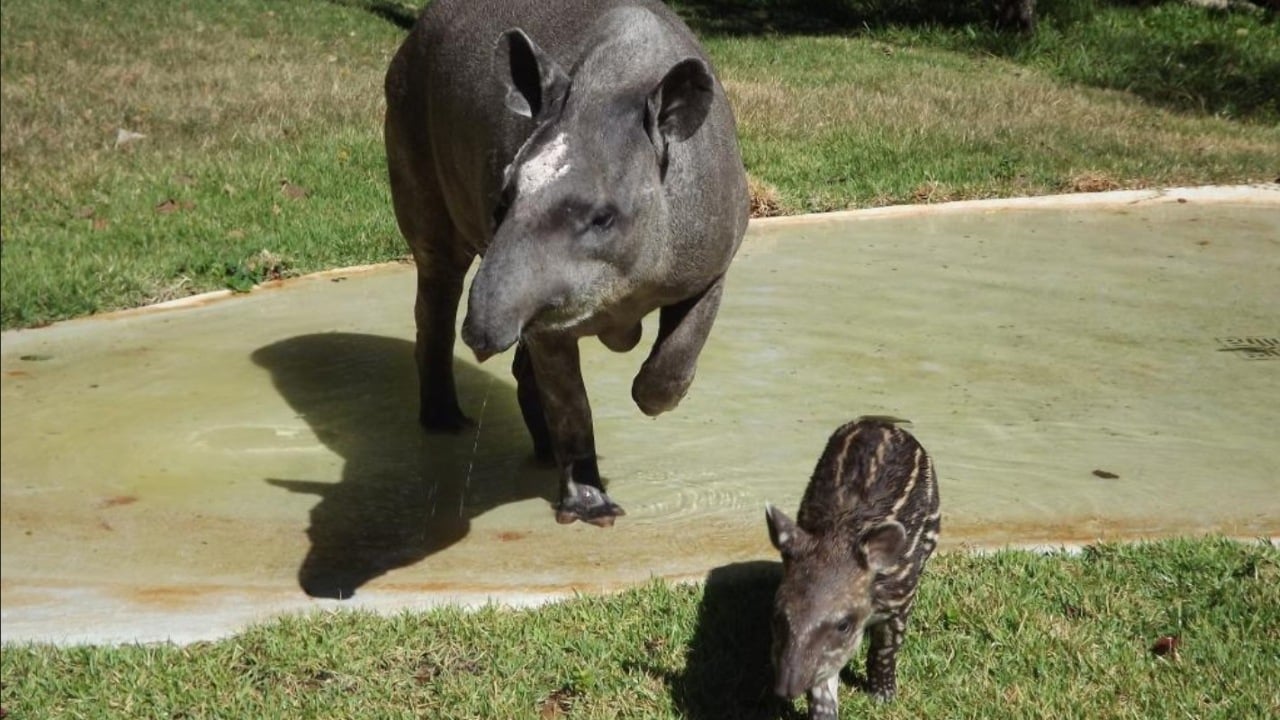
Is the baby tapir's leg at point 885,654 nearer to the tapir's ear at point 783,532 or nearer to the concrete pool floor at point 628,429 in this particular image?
the tapir's ear at point 783,532

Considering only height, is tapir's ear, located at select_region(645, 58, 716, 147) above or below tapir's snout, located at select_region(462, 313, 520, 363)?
above

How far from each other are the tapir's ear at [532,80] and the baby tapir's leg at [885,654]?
194 centimetres

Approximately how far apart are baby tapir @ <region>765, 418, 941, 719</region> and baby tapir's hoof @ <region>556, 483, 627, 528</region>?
1233 millimetres

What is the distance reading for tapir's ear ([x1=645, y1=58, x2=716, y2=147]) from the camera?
16.4ft

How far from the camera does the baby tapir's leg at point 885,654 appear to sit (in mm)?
4605

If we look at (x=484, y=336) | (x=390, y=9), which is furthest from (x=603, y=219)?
(x=390, y=9)

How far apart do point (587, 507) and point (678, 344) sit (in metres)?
0.81

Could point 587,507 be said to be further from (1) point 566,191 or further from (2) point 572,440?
(1) point 566,191

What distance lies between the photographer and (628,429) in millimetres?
7199

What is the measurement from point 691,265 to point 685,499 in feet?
4.04

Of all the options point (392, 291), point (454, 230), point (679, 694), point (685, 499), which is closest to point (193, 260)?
point (392, 291)

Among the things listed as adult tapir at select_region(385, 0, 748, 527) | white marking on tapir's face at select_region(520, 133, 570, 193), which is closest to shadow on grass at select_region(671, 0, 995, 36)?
adult tapir at select_region(385, 0, 748, 527)

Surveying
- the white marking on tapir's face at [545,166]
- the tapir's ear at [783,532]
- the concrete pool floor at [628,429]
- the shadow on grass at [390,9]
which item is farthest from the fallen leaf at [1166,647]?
the shadow on grass at [390,9]

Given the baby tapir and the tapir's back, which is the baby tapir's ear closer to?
the baby tapir
